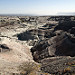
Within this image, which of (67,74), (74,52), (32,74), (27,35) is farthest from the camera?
(27,35)

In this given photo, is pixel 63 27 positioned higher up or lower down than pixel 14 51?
higher up

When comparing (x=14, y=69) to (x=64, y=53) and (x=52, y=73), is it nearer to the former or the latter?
(x=52, y=73)

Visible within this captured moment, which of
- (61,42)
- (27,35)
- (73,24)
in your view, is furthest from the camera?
(27,35)

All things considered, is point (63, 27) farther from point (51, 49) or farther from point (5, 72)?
point (5, 72)

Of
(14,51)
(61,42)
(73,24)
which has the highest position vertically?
(73,24)

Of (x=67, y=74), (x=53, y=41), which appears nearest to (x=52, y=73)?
(x=67, y=74)

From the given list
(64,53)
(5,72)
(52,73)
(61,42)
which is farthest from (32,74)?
(61,42)

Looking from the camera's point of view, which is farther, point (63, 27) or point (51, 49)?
point (63, 27)

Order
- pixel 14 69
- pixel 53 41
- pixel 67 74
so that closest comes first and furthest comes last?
pixel 67 74
pixel 14 69
pixel 53 41

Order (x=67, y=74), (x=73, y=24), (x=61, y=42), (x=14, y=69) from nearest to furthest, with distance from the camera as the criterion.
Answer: (x=67, y=74) < (x=14, y=69) < (x=61, y=42) < (x=73, y=24)
